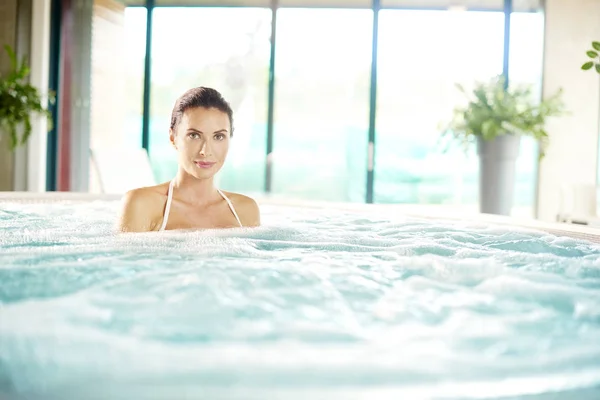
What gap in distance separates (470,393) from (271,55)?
6.53 m

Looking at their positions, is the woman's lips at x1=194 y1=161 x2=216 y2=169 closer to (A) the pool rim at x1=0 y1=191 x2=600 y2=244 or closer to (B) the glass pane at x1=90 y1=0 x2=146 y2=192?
(A) the pool rim at x1=0 y1=191 x2=600 y2=244

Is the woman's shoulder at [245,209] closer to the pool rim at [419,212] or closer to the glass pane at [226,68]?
the pool rim at [419,212]

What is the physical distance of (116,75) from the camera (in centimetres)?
736

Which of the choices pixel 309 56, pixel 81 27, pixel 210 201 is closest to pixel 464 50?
pixel 309 56

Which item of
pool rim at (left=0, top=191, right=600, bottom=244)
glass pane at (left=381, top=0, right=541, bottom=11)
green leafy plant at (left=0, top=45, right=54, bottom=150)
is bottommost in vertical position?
pool rim at (left=0, top=191, right=600, bottom=244)

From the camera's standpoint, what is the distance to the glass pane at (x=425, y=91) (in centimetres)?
722

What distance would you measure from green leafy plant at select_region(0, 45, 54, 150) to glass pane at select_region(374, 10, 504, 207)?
10.7ft

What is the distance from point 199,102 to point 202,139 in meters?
0.11

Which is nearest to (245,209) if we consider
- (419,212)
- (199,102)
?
(199,102)

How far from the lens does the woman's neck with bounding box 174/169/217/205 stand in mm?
2334

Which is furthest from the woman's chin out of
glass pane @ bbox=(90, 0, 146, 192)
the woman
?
glass pane @ bbox=(90, 0, 146, 192)

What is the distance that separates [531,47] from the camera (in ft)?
23.4

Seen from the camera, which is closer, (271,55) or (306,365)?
(306,365)

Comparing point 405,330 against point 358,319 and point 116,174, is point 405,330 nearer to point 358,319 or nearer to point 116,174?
point 358,319
